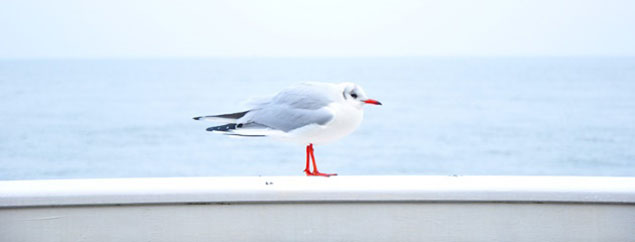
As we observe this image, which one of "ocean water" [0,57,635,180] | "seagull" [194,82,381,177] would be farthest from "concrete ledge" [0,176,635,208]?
"ocean water" [0,57,635,180]

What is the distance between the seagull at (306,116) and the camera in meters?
1.97

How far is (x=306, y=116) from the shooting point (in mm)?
1987

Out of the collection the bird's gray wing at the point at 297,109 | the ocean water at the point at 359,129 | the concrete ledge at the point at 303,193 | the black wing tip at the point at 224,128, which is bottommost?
the concrete ledge at the point at 303,193

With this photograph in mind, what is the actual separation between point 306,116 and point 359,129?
21.8 metres

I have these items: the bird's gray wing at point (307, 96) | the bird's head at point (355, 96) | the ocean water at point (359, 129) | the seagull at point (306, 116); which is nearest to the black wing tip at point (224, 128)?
the seagull at point (306, 116)

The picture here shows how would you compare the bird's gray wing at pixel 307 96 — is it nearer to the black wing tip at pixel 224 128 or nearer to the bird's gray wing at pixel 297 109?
the bird's gray wing at pixel 297 109

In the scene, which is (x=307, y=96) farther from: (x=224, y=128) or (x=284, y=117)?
(x=224, y=128)

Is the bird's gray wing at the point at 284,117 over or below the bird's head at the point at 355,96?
below

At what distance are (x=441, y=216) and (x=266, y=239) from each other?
386 millimetres

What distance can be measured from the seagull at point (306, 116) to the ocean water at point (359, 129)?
27.7 feet

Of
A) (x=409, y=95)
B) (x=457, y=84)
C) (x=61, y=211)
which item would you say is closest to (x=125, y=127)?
(x=409, y=95)

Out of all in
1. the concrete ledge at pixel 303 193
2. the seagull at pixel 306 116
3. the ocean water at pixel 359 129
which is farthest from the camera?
the ocean water at pixel 359 129

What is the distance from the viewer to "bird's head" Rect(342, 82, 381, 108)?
1982 mm

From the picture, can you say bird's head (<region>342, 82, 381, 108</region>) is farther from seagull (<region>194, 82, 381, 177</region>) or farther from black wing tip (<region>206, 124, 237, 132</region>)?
black wing tip (<region>206, 124, 237, 132</region>)
